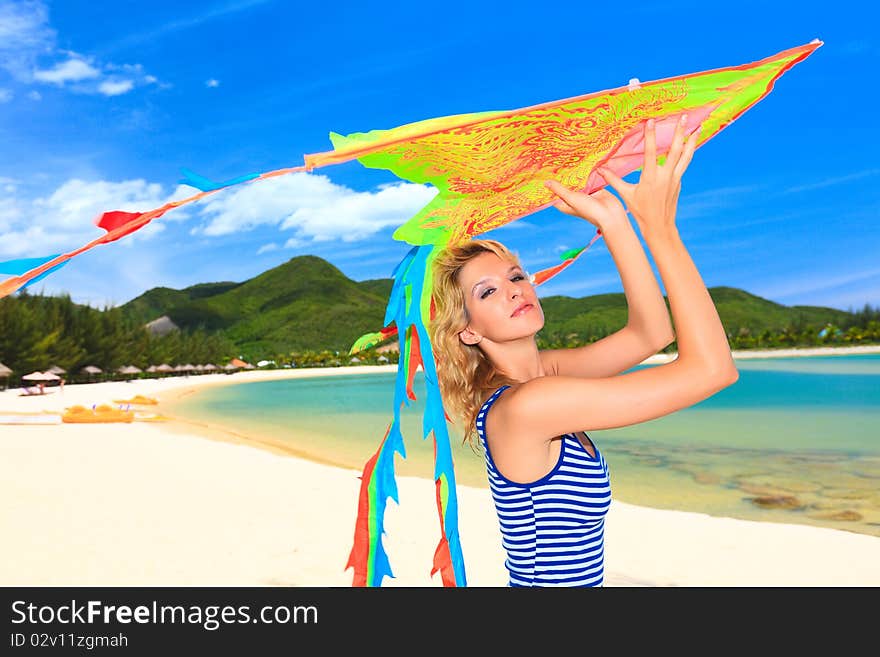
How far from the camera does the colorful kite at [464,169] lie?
5.52ft

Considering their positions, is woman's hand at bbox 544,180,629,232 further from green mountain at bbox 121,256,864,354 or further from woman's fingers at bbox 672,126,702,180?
green mountain at bbox 121,256,864,354

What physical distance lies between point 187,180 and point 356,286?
172m

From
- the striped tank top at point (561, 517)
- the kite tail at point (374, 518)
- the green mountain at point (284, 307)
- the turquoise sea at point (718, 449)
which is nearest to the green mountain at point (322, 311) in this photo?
the green mountain at point (284, 307)

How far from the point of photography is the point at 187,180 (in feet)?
5.30

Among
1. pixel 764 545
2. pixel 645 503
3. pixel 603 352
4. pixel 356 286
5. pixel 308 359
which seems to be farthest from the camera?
pixel 356 286

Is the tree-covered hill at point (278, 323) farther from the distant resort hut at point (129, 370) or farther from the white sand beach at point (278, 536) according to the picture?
A: the white sand beach at point (278, 536)

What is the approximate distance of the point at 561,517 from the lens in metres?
1.74

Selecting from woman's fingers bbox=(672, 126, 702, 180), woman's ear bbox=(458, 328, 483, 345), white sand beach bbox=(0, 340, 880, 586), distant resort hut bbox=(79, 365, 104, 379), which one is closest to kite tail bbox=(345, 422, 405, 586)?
woman's ear bbox=(458, 328, 483, 345)

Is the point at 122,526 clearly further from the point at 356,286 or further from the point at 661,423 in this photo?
the point at 356,286

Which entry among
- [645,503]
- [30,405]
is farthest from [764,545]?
[30,405]

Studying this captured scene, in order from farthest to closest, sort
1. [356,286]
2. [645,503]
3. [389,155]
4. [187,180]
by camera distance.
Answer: [356,286] < [645,503] < [389,155] < [187,180]
